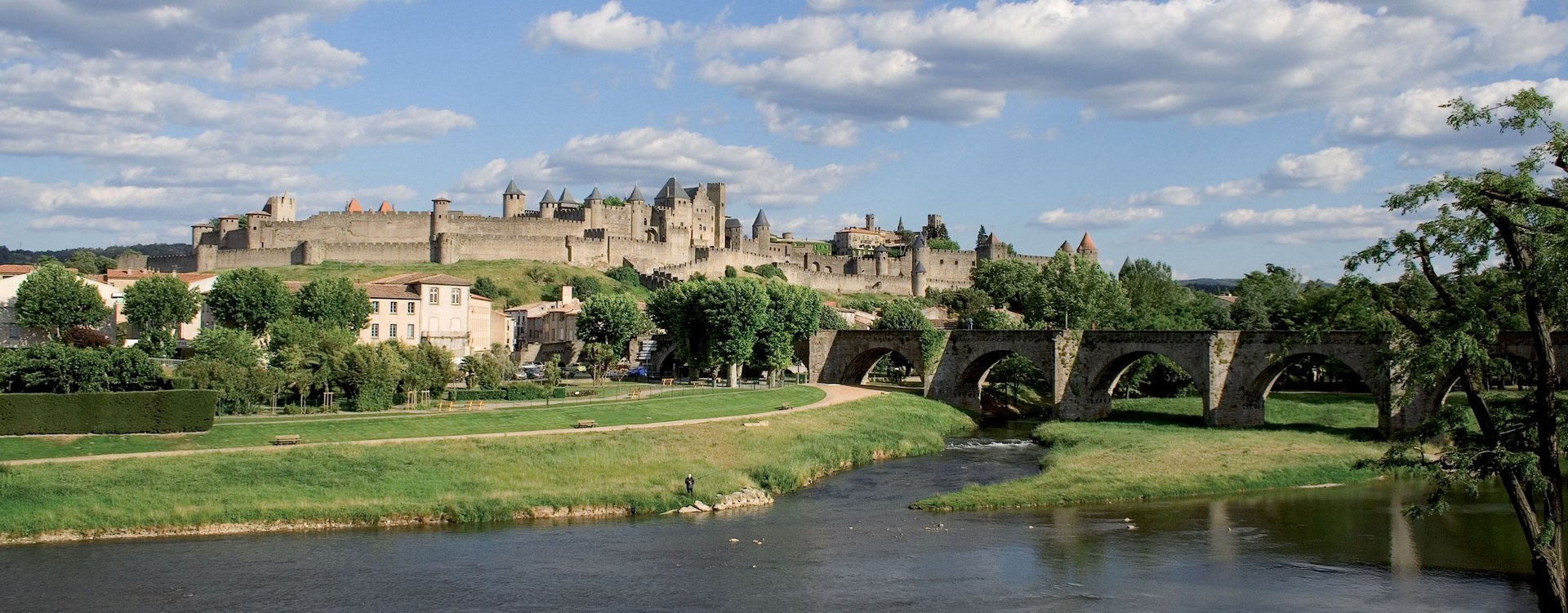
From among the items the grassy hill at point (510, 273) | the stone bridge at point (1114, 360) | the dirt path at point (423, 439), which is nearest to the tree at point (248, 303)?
the dirt path at point (423, 439)

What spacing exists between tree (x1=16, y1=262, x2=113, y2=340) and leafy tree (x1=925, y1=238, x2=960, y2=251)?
386 ft

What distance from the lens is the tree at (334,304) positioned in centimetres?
A: 5634

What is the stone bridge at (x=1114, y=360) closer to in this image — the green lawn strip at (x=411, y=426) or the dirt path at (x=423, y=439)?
the dirt path at (x=423, y=439)

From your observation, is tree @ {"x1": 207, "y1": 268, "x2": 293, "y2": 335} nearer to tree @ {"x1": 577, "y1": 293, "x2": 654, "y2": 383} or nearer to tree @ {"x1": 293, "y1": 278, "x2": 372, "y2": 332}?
tree @ {"x1": 293, "y1": 278, "x2": 372, "y2": 332}

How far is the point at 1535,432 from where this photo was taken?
59.5ft

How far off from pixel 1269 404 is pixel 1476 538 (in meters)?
29.0

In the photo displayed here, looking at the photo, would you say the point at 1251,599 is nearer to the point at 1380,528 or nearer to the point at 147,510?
the point at 1380,528

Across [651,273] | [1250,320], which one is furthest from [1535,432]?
[651,273]

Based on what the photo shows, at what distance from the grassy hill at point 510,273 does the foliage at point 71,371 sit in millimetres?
53239

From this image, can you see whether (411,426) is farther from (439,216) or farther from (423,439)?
(439,216)

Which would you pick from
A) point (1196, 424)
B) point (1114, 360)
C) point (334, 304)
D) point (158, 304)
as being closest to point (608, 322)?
point (334, 304)

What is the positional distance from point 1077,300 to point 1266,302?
1358cm

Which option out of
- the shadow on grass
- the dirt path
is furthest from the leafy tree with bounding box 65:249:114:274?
the shadow on grass

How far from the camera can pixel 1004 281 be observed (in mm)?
103750
